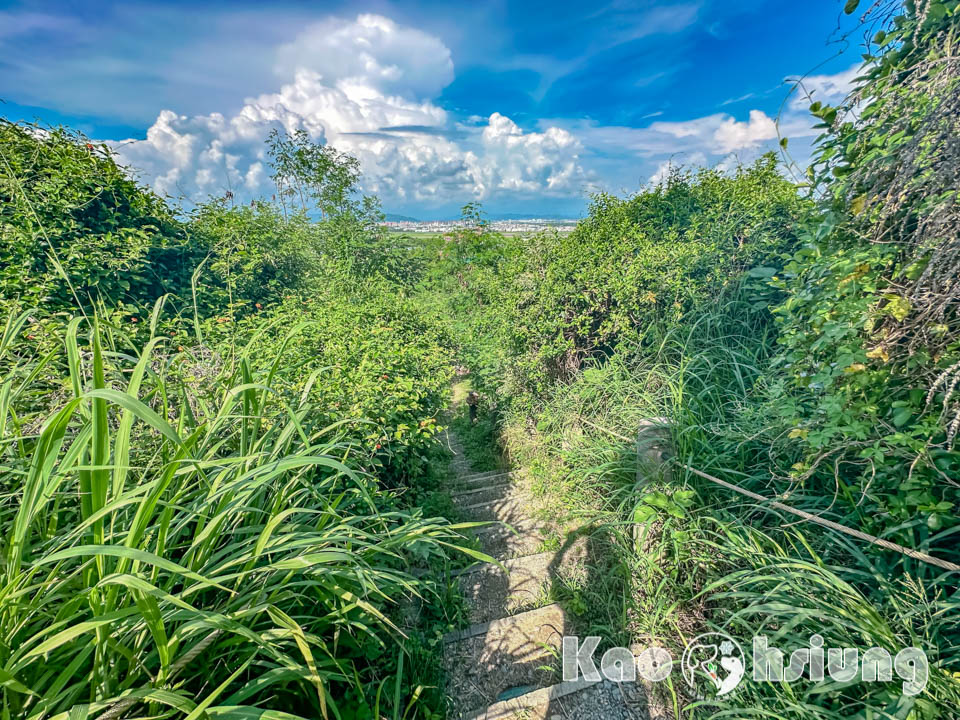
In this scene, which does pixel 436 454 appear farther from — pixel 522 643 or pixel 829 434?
pixel 829 434

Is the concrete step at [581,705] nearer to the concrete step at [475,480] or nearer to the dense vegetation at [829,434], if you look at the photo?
the dense vegetation at [829,434]

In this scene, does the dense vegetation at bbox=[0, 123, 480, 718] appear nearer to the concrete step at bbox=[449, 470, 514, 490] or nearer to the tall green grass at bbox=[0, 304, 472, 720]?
the tall green grass at bbox=[0, 304, 472, 720]

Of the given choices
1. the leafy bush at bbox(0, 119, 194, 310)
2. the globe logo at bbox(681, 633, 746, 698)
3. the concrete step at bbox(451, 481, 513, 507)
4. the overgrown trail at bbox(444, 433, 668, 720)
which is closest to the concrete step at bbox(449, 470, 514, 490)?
the concrete step at bbox(451, 481, 513, 507)

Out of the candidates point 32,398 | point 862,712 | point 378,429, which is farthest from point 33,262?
point 862,712

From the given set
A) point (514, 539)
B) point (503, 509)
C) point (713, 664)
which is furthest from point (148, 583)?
point (503, 509)

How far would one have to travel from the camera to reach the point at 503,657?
210 cm

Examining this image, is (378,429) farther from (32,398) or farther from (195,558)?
(32,398)

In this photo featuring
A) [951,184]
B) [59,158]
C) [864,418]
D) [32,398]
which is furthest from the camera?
[59,158]

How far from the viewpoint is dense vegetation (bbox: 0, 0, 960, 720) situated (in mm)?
977

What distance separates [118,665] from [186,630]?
0.24 m

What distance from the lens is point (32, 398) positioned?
1.80 m

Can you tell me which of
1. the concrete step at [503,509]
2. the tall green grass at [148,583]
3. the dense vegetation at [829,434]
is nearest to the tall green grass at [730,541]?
the dense vegetation at [829,434]

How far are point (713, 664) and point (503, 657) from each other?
41.0 inches

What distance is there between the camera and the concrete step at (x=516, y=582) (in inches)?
101
